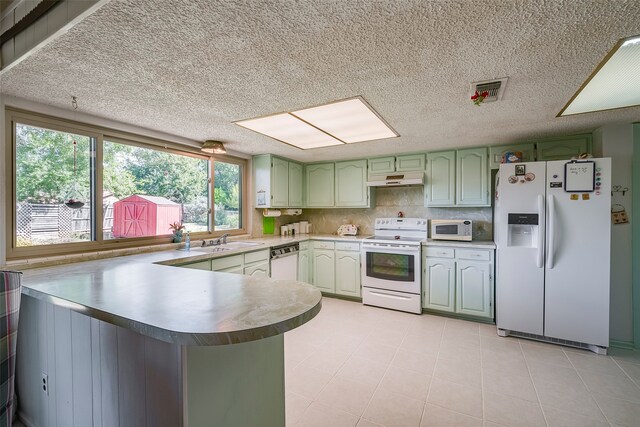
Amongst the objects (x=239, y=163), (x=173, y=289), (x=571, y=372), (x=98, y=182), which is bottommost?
(x=571, y=372)

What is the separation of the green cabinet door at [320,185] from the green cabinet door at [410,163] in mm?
1080

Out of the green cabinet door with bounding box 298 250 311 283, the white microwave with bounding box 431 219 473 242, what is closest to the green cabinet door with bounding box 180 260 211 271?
the green cabinet door with bounding box 298 250 311 283

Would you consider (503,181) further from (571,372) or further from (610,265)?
(571,372)

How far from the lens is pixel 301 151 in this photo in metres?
3.74

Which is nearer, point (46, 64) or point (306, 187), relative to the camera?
point (46, 64)

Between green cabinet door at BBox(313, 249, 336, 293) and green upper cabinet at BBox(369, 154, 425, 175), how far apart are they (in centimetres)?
142

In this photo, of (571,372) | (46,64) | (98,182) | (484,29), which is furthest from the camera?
(98,182)

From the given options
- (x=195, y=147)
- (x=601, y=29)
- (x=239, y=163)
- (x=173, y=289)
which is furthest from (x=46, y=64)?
(x=601, y=29)

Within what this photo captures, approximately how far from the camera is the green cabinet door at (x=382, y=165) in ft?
13.1

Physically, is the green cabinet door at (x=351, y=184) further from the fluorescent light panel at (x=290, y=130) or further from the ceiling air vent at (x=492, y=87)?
the ceiling air vent at (x=492, y=87)

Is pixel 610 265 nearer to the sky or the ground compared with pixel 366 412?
nearer to the sky

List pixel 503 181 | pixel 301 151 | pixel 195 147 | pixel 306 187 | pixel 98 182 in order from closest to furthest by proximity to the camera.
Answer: pixel 98 182 < pixel 503 181 < pixel 195 147 < pixel 301 151 < pixel 306 187

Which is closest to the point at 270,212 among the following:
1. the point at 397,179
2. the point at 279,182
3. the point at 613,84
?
the point at 279,182

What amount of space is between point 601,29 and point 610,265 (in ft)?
8.08
